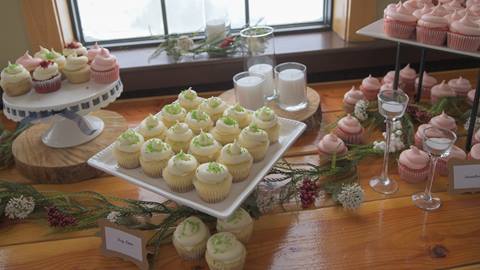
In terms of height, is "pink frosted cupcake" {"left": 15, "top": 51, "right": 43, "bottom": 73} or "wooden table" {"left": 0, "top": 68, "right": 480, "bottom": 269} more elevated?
"pink frosted cupcake" {"left": 15, "top": 51, "right": 43, "bottom": 73}

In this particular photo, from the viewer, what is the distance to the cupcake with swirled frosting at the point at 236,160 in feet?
3.34

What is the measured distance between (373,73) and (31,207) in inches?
45.5

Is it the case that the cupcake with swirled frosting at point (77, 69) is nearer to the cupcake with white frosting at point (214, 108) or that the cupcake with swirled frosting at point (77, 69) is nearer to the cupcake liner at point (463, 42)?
the cupcake with white frosting at point (214, 108)

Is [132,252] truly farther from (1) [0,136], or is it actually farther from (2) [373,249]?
(1) [0,136]

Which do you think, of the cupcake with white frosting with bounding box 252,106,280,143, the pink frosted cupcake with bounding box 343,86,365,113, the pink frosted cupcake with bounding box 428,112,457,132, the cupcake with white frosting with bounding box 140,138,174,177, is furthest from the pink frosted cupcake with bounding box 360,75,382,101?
the cupcake with white frosting with bounding box 140,138,174,177

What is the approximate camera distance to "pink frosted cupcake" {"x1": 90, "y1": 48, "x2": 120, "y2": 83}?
4.20 ft

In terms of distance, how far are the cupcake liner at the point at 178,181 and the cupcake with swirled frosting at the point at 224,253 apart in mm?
111

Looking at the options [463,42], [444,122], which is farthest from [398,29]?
[444,122]

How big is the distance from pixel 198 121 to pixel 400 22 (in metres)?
0.54

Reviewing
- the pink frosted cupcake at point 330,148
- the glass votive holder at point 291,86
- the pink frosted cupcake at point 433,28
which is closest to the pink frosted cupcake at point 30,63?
the glass votive holder at point 291,86

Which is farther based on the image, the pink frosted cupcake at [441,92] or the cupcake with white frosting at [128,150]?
the pink frosted cupcake at [441,92]

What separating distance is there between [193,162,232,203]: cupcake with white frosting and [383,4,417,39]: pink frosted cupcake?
57 cm

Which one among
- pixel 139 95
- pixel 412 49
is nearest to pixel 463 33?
pixel 412 49

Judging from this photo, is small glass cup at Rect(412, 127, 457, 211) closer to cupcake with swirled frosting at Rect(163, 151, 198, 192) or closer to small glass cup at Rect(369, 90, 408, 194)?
small glass cup at Rect(369, 90, 408, 194)
